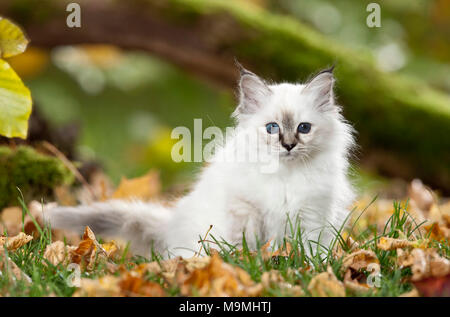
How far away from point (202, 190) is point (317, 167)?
0.48m

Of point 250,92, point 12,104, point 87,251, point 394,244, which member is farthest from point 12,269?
point 394,244

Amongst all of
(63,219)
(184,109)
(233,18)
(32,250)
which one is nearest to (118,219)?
(63,219)

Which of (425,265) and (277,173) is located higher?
(277,173)

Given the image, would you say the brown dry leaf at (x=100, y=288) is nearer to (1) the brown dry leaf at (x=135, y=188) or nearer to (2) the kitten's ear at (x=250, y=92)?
(2) the kitten's ear at (x=250, y=92)

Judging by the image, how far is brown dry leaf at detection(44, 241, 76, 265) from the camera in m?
1.92

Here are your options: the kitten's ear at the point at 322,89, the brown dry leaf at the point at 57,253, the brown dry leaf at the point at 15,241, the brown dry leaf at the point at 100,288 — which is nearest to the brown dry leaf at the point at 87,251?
the brown dry leaf at the point at 57,253

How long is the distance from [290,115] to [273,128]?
0.08m

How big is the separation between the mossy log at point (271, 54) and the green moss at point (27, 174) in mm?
1640

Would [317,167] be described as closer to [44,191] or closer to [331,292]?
[331,292]

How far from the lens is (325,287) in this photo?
5.26 feet

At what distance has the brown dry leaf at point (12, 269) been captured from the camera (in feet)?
5.66

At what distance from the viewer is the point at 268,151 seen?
2.04 meters

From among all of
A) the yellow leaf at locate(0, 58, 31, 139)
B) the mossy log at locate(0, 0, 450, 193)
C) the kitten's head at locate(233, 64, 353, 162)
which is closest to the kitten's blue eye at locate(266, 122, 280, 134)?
the kitten's head at locate(233, 64, 353, 162)

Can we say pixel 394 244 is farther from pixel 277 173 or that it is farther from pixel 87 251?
pixel 87 251
